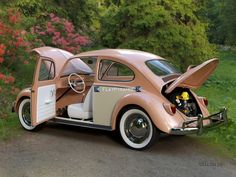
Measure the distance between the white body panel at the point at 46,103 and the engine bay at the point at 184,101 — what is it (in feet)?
7.14

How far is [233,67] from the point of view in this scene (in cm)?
2606

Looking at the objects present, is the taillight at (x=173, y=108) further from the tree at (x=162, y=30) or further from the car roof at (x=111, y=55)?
the tree at (x=162, y=30)

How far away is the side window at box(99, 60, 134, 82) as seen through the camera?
729 centimetres

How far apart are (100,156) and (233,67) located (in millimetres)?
21146

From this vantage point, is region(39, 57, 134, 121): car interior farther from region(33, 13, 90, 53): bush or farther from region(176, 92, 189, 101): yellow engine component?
region(33, 13, 90, 53): bush

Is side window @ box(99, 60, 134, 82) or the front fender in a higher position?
side window @ box(99, 60, 134, 82)

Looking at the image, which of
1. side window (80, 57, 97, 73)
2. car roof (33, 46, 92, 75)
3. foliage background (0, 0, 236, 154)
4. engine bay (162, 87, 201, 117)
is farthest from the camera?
foliage background (0, 0, 236, 154)

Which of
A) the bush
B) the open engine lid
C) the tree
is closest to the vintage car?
the open engine lid

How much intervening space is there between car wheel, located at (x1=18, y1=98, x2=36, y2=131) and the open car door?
2.16 feet

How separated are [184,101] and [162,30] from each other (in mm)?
9055

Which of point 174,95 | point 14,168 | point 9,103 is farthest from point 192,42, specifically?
point 14,168

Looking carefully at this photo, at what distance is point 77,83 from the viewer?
26.5 feet

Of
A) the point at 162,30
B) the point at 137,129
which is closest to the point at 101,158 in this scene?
the point at 137,129

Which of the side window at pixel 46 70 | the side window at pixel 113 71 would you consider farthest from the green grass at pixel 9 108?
the side window at pixel 113 71
